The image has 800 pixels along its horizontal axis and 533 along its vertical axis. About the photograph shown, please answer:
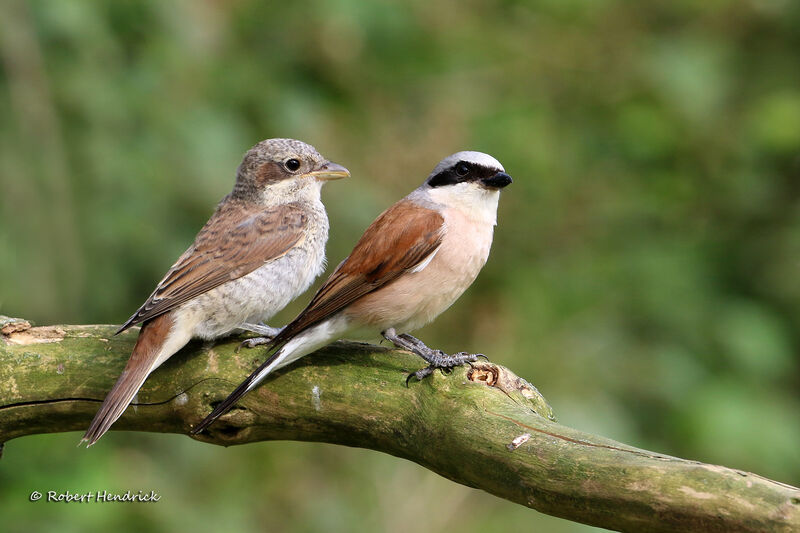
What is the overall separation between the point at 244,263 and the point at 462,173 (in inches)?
42.4

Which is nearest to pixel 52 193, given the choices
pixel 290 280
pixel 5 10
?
pixel 5 10

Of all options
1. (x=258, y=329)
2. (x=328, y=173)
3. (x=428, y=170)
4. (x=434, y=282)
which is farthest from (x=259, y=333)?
(x=428, y=170)

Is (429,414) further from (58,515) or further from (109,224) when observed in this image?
(109,224)

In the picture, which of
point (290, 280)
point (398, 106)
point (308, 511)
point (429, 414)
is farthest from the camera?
point (398, 106)

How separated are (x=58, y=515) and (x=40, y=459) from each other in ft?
0.97

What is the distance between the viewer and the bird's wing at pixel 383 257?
364 cm

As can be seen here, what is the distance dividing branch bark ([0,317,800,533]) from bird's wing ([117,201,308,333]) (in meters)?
0.25

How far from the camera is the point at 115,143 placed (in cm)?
470

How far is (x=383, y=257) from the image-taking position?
3709 mm

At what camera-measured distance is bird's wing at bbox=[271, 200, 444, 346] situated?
3.64 meters

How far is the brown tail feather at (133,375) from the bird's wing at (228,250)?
8cm

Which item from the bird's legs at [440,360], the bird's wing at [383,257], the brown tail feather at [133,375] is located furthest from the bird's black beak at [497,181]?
the brown tail feather at [133,375]

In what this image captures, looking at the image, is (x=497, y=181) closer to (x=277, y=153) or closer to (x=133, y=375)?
(x=277, y=153)

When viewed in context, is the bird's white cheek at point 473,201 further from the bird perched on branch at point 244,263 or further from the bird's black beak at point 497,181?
the bird perched on branch at point 244,263
